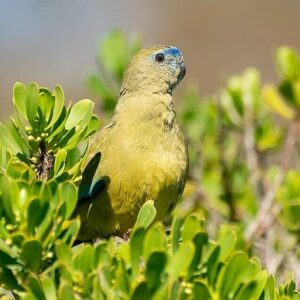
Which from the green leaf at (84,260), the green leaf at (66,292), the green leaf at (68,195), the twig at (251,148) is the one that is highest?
the green leaf at (68,195)

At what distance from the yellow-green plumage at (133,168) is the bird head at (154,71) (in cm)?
19

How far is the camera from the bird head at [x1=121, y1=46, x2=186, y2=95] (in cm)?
315

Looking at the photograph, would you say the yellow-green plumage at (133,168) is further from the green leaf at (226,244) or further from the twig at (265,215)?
the green leaf at (226,244)

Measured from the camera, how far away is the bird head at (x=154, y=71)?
Result: 3148 millimetres

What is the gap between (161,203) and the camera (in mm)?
2680

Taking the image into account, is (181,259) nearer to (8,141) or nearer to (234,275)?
(234,275)

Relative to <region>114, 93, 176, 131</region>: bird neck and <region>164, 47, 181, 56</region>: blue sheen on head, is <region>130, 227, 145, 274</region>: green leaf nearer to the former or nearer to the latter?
<region>114, 93, 176, 131</region>: bird neck

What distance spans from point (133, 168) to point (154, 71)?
630 mm

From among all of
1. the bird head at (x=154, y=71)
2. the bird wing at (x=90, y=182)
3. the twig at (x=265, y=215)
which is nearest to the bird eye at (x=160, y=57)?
the bird head at (x=154, y=71)

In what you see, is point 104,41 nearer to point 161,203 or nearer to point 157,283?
point 161,203

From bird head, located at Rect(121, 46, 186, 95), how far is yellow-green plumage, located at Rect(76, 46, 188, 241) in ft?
0.62

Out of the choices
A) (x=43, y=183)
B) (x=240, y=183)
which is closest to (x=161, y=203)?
(x=240, y=183)

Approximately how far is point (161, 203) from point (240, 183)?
2.05ft

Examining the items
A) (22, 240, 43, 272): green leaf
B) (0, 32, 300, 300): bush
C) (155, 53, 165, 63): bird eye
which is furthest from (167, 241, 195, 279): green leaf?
(155, 53, 165, 63): bird eye
